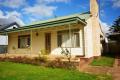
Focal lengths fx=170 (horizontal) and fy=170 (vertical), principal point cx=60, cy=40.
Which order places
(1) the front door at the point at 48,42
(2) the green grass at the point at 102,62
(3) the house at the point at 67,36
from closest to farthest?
(2) the green grass at the point at 102,62 → (3) the house at the point at 67,36 → (1) the front door at the point at 48,42

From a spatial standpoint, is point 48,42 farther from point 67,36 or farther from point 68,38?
point 68,38

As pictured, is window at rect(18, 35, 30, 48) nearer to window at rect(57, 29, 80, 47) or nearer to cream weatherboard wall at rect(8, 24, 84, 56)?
cream weatherboard wall at rect(8, 24, 84, 56)

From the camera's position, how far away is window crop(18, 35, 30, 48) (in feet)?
67.7

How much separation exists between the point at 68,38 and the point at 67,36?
0.84 feet

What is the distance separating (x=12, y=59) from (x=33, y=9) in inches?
1465

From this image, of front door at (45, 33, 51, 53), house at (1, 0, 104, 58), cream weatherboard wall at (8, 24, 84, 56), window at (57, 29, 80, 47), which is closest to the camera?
house at (1, 0, 104, 58)

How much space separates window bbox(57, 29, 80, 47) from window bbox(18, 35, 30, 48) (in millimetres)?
5201

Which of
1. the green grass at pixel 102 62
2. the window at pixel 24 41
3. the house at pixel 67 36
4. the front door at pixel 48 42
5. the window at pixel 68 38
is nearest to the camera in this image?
the green grass at pixel 102 62

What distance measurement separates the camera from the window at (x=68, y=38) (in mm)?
15547

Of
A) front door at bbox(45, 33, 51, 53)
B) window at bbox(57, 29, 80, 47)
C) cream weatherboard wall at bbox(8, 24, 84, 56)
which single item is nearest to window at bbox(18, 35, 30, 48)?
cream weatherboard wall at bbox(8, 24, 84, 56)

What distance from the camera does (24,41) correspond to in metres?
20.9

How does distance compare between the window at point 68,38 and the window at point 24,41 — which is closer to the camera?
the window at point 68,38

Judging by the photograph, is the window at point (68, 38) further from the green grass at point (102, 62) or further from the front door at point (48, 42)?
the green grass at point (102, 62)

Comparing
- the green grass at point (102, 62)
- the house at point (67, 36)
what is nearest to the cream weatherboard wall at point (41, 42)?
the house at point (67, 36)
